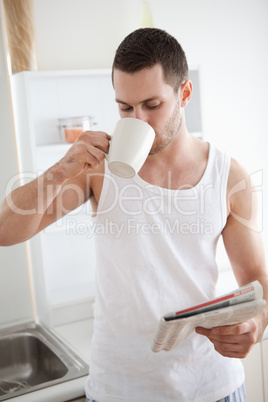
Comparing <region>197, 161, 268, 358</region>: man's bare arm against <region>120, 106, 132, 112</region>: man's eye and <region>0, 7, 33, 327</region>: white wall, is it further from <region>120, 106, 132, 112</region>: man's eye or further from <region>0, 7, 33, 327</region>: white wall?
<region>0, 7, 33, 327</region>: white wall

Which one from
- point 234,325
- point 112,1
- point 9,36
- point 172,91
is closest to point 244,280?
point 234,325

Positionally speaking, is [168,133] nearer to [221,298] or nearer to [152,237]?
[152,237]

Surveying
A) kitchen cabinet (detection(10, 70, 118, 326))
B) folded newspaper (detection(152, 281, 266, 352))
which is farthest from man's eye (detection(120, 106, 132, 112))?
kitchen cabinet (detection(10, 70, 118, 326))

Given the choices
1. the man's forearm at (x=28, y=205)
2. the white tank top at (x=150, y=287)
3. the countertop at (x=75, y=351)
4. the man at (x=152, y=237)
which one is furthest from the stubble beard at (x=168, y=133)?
the countertop at (x=75, y=351)

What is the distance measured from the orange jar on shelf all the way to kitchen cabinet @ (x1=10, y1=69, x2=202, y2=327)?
5cm

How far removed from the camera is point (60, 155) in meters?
2.05

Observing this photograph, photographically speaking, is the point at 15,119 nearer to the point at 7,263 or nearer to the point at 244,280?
the point at 7,263

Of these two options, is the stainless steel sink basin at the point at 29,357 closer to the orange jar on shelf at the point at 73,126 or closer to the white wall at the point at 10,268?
the white wall at the point at 10,268

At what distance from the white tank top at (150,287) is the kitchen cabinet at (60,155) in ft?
2.42

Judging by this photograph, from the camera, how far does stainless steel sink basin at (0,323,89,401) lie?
5.69ft

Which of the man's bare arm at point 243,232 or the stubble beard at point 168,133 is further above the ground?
the stubble beard at point 168,133

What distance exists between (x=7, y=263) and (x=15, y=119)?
1.94ft

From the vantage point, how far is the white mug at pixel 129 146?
94 cm

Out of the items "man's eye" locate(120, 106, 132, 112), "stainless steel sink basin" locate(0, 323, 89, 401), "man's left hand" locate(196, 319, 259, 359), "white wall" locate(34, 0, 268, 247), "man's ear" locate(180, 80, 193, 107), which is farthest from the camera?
"white wall" locate(34, 0, 268, 247)
